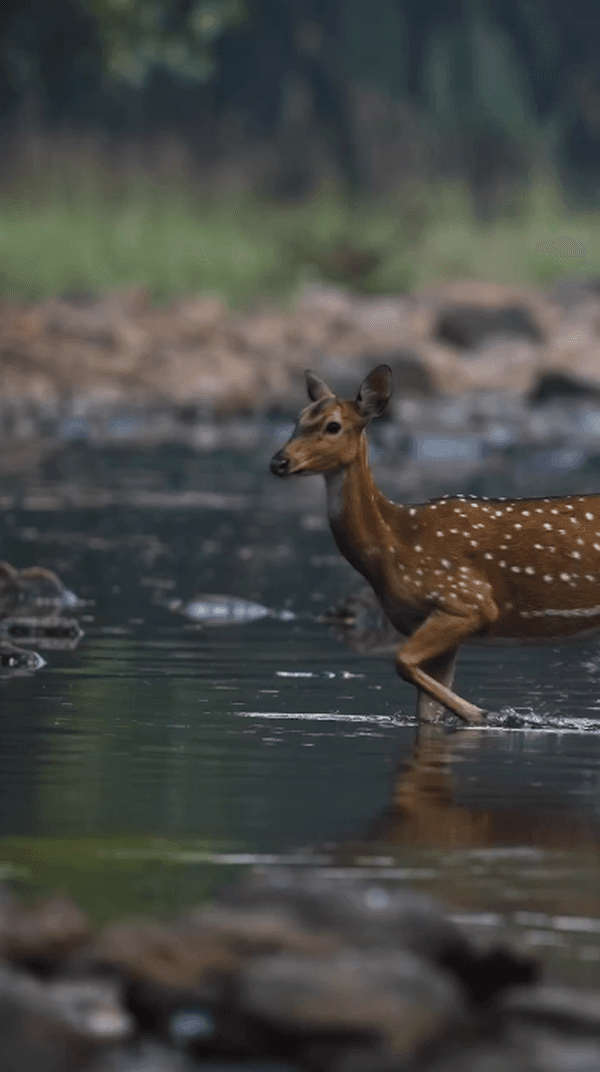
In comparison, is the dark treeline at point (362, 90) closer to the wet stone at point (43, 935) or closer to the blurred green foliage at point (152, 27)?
the blurred green foliage at point (152, 27)

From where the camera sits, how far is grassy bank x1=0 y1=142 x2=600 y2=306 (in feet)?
166

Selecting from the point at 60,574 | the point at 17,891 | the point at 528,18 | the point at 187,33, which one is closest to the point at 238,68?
the point at 528,18

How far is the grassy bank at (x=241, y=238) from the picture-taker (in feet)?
166

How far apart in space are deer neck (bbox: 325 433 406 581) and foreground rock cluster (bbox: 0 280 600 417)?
25.2 meters

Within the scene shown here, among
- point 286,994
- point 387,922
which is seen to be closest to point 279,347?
point 387,922

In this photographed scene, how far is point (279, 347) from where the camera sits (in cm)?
4481

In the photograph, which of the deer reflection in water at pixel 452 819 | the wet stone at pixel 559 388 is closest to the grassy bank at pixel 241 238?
the wet stone at pixel 559 388

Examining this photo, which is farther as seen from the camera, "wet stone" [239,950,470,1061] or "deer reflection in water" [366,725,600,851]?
"deer reflection in water" [366,725,600,851]

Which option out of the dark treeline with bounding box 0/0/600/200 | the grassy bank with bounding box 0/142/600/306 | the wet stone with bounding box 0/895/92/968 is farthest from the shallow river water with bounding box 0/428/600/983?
the dark treeline with bounding box 0/0/600/200

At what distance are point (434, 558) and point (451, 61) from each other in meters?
52.5

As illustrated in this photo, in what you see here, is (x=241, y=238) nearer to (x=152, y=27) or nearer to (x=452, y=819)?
(x=152, y=27)

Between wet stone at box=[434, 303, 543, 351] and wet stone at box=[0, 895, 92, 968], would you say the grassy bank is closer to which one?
wet stone at box=[434, 303, 543, 351]

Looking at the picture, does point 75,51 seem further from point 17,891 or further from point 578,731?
point 17,891

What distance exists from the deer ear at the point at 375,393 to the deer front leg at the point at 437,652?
884mm
